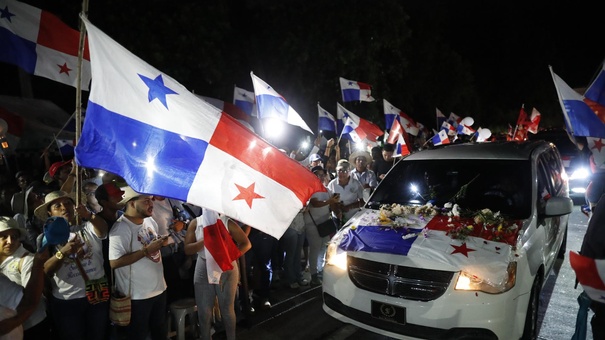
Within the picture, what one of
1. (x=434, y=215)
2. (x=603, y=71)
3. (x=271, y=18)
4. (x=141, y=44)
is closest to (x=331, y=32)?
(x=271, y=18)

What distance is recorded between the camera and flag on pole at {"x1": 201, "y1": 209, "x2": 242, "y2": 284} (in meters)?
3.84

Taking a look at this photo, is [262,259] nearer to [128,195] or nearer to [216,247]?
[216,247]

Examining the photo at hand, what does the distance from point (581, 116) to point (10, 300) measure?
6.73 meters

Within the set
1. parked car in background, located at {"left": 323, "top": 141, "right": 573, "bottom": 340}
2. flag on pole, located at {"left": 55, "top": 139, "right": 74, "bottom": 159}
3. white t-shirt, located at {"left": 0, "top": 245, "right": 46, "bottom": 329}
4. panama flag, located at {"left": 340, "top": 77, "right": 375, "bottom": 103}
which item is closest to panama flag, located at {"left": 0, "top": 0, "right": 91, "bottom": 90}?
white t-shirt, located at {"left": 0, "top": 245, "right": 46, "bottom": 329}

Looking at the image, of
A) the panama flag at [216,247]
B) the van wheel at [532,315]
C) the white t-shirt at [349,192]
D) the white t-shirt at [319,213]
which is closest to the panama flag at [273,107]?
the white t-shirt at [349,192]

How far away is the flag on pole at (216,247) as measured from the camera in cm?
384

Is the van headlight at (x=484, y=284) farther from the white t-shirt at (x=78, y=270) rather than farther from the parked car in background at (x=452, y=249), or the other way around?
the white t-shirt at (x=78, y=270)

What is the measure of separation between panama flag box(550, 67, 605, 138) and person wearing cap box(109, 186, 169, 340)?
5.54 m

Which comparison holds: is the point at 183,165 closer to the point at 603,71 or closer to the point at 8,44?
the point at 8,44

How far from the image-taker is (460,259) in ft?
12.2

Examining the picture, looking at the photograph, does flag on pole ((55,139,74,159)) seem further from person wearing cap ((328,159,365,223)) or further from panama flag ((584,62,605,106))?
panama flag ((584,62,605,106))

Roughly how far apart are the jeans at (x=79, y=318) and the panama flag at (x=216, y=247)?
0.92 meters

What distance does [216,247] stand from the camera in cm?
386

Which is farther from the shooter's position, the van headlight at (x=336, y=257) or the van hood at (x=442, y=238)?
the van headlight at (x=336, y=257)
